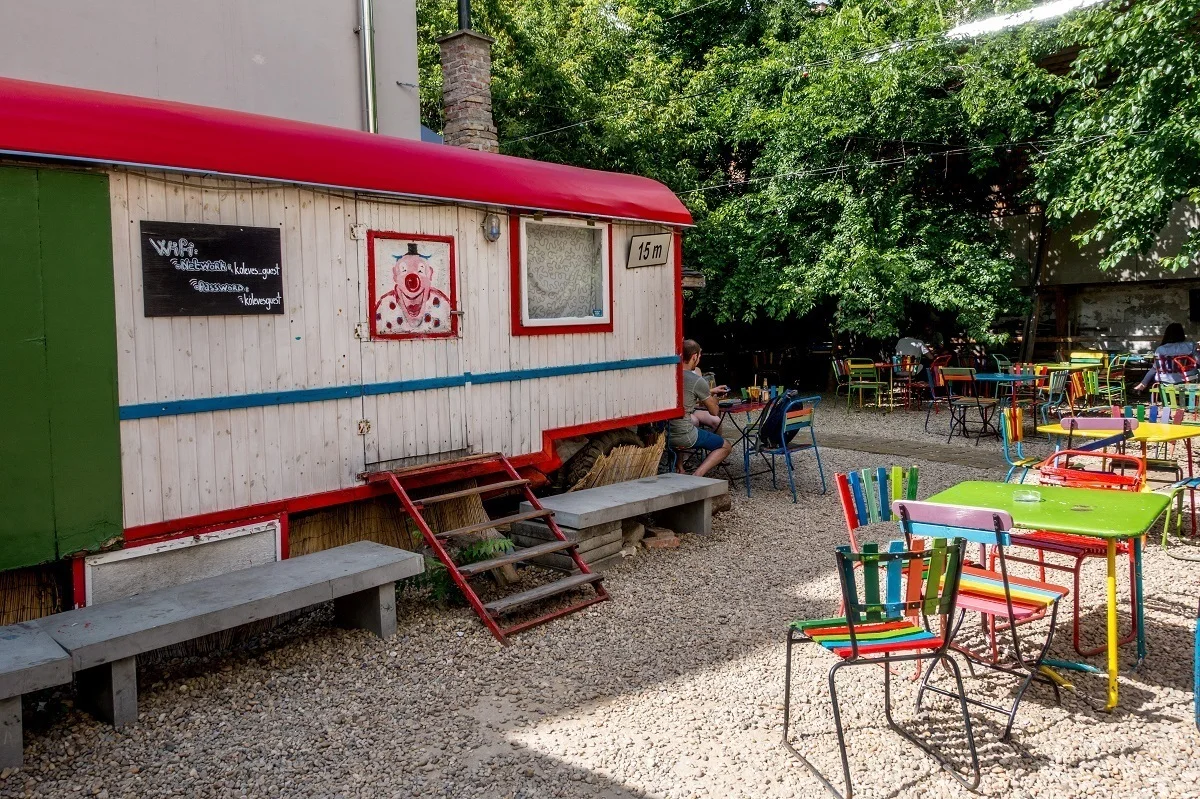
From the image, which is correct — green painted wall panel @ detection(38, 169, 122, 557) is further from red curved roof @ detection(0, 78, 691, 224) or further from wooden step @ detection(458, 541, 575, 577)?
wooden step @ detection(458, 541, 575, 577)

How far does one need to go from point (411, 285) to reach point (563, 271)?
1495 mm

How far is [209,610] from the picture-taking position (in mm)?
4184

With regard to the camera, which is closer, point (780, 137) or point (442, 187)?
point (442, 187)

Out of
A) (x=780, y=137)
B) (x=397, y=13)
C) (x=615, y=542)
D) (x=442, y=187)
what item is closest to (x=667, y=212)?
(x=442, y=187)

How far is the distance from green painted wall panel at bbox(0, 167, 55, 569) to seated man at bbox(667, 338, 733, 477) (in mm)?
5269

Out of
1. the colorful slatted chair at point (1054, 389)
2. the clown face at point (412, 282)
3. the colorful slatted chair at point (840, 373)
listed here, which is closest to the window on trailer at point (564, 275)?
the clown face at point (412, 282)

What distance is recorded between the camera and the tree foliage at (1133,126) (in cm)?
1057

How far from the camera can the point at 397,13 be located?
9.88 metres

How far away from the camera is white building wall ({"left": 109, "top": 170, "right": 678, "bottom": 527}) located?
4.70 m

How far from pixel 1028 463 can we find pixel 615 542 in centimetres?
322

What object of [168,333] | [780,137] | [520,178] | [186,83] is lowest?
[168,333]

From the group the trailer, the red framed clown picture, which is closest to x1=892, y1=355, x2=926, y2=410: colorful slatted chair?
the trailer

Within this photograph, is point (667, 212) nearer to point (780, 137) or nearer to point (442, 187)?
point (442, 187)

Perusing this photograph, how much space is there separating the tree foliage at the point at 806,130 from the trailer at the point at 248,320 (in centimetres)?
848
